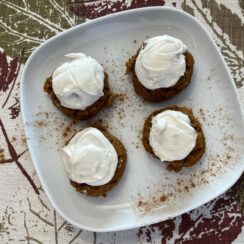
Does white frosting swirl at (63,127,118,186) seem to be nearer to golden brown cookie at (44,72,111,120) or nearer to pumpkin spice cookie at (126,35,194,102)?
golden brown cookie at (44,72,111,120)

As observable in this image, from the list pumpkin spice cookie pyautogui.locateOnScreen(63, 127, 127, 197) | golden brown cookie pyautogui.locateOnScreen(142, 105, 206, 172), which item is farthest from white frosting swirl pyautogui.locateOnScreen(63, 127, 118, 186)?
golden brown cookie pyautogui.locateOnScreen(142, 105, 206, 172)

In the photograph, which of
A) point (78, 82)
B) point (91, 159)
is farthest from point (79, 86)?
point (91, 159)

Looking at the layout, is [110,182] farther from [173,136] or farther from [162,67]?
[162,67]

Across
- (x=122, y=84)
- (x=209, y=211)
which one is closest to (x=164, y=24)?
(x=122, y=84)

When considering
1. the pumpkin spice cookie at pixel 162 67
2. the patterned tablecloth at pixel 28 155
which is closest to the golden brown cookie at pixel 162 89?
the pumpkin spice cookie at pixel 162 67

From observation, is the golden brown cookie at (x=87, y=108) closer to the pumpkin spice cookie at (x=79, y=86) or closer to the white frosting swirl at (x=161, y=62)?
the pumpkin spice cookie at (x=79, y=86)

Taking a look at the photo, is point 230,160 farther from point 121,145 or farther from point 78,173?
point 78,173
